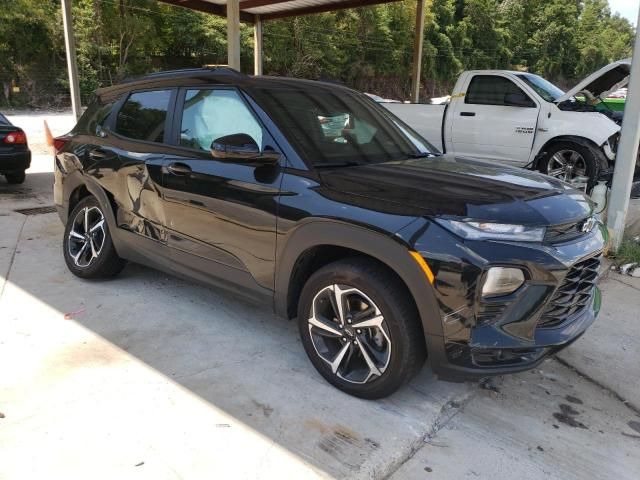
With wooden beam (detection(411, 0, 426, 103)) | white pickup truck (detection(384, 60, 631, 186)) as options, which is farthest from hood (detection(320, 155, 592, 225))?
wooden beam (detection(411, 0, 426, 103))

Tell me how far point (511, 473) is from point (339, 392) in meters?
0.98

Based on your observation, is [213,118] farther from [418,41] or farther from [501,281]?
[418,41]

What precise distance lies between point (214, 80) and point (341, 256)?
1.55 m

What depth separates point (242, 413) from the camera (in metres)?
2.82

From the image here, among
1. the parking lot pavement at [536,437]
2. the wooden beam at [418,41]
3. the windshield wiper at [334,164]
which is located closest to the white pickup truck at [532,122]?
the wooden beam at [418,41]

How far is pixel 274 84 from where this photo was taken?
356 cm

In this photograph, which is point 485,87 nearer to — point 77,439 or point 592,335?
point 592,335

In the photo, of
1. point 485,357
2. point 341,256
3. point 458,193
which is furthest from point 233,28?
point 485,357

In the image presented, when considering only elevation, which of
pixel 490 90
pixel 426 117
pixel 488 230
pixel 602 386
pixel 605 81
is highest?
pixel 605 81

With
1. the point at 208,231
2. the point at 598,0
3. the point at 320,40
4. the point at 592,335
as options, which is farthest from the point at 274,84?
the point at 598,0

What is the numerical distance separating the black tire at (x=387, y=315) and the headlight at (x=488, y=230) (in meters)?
0.42

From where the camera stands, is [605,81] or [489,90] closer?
[605,81]

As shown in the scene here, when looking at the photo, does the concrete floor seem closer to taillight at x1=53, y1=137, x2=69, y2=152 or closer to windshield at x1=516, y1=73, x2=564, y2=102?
taillight at x1=53, y1=137, x2=69, y2=152

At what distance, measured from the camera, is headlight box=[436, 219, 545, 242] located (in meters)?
2.48
